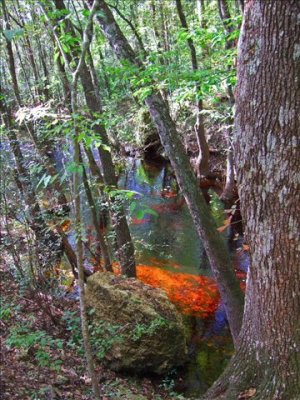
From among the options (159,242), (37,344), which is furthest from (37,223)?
(159,242)

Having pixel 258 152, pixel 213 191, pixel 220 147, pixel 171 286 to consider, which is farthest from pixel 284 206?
pixel 220 147

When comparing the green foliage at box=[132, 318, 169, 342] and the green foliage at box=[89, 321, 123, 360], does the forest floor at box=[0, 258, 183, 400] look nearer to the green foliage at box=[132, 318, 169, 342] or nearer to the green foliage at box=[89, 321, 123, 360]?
the green foliage at box=[89, 321, 123, 360]

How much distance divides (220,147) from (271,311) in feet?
45.5

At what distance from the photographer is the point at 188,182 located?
5.48 meters

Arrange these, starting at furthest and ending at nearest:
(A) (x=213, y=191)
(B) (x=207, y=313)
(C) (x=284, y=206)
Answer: (A) (x=213, y=191) < (B) (x=207, y=313) < (C) (x=284, y=206)

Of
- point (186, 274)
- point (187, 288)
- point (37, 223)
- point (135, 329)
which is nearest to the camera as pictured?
point (135, 329)

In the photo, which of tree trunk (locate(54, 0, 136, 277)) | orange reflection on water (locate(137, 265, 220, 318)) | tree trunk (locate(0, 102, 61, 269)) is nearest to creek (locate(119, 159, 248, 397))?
orange reflection on water (locate(137, 265, 220, 318))

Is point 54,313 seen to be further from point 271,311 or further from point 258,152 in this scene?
point 258,152

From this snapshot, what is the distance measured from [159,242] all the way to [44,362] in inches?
296

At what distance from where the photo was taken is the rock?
6.22 metres

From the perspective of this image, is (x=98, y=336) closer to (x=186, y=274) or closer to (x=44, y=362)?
(x=44, y=362)

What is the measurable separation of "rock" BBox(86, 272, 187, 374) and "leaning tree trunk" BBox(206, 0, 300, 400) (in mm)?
3066

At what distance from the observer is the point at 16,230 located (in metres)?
7.39

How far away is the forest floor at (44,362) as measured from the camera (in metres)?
4.43
